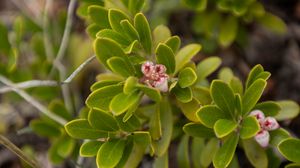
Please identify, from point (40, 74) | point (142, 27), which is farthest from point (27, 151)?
point (142, 27)

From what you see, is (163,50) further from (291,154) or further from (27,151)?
(27,151)

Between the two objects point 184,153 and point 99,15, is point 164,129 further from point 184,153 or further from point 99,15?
point 99,15

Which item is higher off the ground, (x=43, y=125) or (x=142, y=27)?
(x=142, y=27)

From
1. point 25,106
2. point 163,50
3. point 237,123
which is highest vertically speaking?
point 163,50

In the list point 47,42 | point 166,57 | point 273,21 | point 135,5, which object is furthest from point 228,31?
point 47,42

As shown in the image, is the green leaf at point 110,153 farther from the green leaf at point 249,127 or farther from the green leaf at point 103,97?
the green leaf at point 249,127

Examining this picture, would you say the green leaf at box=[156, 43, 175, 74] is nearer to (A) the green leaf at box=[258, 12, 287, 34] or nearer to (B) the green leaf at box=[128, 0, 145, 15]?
(B) the green leaf at box=[128, 0, 145, 15]

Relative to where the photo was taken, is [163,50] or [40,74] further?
[40,74]

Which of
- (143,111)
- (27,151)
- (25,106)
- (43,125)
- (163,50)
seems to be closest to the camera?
(163,50)
